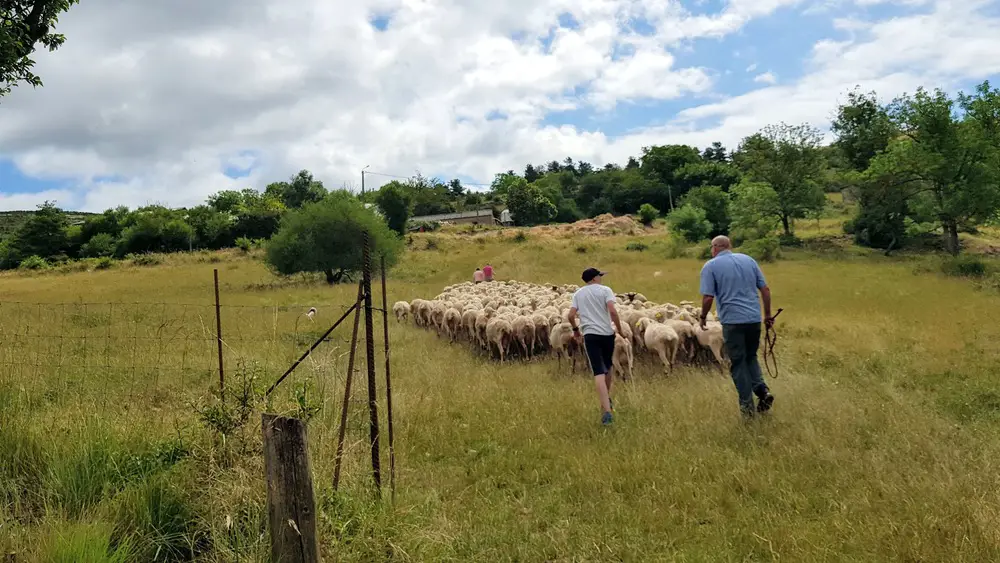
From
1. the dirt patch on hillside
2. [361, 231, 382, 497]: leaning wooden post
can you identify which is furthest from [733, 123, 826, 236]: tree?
[361, 231, 382, 497]: leaning wooden post

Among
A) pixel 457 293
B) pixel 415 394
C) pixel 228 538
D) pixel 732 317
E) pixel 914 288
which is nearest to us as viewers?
pixel 228 538

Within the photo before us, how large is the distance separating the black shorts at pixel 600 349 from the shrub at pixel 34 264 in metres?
51.5

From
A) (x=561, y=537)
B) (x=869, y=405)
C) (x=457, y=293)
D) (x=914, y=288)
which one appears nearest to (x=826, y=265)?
(x=914, y=288)

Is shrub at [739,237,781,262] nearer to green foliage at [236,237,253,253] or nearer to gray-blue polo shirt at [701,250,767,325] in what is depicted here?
gray-blue polo shirt at [701,250,767,325]

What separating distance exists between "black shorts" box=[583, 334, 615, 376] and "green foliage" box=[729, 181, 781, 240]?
30.1 meters

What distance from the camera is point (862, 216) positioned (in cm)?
3372

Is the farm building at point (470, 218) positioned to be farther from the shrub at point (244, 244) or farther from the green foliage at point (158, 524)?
the green foliage at point (158, 524)

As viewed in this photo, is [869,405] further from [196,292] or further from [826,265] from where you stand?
[196,292]

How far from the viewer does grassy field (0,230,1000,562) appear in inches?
152

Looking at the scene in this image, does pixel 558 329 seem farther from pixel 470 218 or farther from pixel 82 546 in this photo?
pixel 470 218

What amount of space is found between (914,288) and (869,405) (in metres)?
14.7

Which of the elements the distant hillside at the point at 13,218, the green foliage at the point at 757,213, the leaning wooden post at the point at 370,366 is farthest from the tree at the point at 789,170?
the distant hillside at the point at 13,218

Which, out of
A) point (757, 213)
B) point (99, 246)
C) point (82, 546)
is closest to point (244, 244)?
point (99, 246)

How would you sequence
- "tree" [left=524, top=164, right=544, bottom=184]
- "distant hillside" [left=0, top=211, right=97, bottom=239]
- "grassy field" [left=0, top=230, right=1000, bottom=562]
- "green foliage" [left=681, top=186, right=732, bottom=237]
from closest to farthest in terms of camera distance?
"grassy field" [left=0, top=230, right=1000, bottom=562] → "green foliage" [left=681, top=186, right=732, bottom=237] → "distant hillside" [left=0, top=211, right=97, bottom=239] → "tree" [left=524, top=164, right=544, bottom=184]
